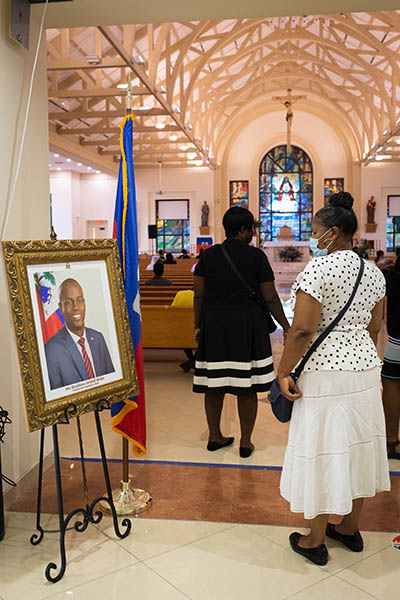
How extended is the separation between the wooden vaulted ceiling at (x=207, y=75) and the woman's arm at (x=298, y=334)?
7.56 metres

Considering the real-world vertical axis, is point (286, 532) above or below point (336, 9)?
below

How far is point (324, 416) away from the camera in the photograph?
2.44 m

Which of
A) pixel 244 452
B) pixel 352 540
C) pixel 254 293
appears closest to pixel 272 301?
pixel 254 293

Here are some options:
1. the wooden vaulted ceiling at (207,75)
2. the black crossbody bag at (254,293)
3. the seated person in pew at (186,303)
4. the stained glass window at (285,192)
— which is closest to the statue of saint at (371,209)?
the wooden vaulted ceiling at (207,75)

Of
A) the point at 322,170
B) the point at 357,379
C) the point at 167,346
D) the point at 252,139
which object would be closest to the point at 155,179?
the point at 252,139

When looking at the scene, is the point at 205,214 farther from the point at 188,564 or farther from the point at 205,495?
the point at 188,564

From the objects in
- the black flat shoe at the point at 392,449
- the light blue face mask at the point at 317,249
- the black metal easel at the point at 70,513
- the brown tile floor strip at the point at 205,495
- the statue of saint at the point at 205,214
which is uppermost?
the statue of saint at the point at 205,214

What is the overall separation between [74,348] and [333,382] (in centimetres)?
113

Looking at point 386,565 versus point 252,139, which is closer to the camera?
point 386,565

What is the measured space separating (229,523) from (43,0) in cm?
306

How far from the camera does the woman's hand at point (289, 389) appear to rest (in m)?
2.47

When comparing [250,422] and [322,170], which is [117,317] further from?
[322,170]

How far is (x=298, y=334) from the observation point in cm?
239

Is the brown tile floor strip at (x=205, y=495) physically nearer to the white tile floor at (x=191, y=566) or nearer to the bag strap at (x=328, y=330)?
the white tile floor at (x=191, y=566)
